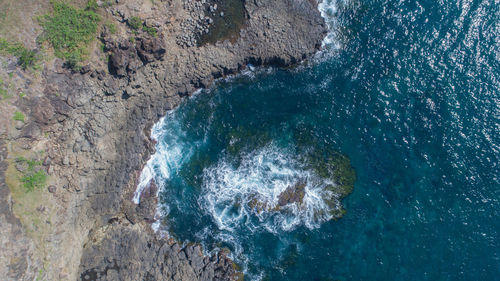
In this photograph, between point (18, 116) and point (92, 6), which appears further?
point (92, 6)

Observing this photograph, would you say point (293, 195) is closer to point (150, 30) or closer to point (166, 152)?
point (166, 152)

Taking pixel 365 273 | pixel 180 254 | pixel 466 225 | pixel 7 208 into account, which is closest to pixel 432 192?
pixel 466 225

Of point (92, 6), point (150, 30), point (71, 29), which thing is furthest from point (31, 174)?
point (150, 30)

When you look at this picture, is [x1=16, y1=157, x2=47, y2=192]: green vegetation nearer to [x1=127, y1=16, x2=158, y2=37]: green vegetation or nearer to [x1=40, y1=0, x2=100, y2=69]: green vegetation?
[x1=40, y1=0, x2=100, y2=69]: green vegetation

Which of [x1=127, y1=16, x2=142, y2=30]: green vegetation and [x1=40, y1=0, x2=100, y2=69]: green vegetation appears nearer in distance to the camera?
[x1=40, y1=0, x2=100, y2=69]: green vegetation

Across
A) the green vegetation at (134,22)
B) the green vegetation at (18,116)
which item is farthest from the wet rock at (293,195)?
the green vegetation at (18,116)

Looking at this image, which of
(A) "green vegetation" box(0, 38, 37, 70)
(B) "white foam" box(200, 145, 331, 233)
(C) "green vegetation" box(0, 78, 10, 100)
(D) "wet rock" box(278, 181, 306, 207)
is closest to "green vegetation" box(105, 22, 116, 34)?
(A) "green vegetation" box(0, 38, 37, 70)

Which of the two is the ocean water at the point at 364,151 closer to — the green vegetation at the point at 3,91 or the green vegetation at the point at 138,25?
the green vegetation at the point at 138,25

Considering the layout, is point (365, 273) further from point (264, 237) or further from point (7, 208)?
point (7, 208)
